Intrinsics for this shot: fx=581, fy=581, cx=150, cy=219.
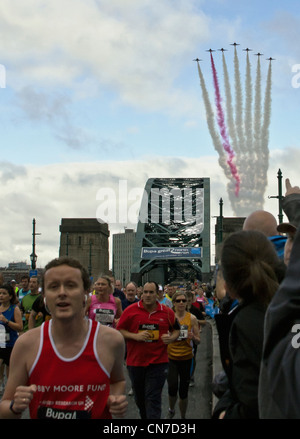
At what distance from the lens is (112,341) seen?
11.8ft

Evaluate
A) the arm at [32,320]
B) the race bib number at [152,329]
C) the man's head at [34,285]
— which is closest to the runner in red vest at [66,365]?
the race bib number at [152,329]

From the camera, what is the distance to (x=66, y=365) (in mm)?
3357

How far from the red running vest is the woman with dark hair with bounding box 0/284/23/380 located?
7103mm

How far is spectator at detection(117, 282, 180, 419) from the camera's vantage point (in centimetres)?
765

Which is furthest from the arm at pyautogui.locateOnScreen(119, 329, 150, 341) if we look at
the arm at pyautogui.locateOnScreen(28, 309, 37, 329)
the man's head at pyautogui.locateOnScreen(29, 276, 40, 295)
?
the man's head at pyautogui.locateOnScreen(29, 276, 40, 295)

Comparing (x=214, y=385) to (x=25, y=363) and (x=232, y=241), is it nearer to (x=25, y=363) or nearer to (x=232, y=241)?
(x=232, y=241)

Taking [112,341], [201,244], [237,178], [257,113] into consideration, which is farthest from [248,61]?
[112,341]

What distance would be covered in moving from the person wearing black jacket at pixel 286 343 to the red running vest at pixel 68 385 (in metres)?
1.95

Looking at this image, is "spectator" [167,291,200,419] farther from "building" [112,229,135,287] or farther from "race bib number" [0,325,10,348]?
"building" [112,229,135,287]

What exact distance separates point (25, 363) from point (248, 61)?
48.9m

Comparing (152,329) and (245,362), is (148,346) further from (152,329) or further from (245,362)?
(245,362)

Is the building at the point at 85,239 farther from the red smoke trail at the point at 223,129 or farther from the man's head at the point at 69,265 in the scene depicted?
the man's head at the point at 69,265

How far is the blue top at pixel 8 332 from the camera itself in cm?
1031

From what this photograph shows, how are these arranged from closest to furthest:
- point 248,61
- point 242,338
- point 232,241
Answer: point 242,338
point 232,241
point 248,61
